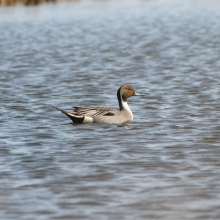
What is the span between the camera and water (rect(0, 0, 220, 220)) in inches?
243

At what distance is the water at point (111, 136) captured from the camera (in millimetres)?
6160

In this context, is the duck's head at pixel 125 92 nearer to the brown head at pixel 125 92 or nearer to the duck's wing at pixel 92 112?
the brown head at pixel 125 92

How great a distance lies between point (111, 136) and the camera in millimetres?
9562

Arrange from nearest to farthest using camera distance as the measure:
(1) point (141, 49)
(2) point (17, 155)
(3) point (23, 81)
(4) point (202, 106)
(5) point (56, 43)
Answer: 1. (2) point (17, 155)
2. (4) point (202, 106)
3. (3) point (23, 81)
4. (1) point (141, 49)
5. (5) point (56, 43)

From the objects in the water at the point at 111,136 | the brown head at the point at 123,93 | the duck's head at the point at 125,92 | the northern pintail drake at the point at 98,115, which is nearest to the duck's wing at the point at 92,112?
the northern pintail drake at the point at 98,115

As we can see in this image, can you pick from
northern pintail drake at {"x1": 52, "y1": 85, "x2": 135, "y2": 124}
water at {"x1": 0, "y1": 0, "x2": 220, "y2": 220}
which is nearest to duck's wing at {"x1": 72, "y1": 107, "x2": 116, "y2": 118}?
northern pintail drake at {"x1": 52, "y1": 85, "x2": 135, "y2": 124}

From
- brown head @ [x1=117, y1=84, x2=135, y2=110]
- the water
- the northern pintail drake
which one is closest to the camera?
the water

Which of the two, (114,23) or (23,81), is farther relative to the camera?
(114,23)

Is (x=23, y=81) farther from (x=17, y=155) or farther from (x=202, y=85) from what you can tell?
(x=17, y=155)

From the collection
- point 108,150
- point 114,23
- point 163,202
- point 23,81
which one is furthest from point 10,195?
point 114,23

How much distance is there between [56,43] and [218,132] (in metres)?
18.7

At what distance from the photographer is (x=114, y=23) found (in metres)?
38.0

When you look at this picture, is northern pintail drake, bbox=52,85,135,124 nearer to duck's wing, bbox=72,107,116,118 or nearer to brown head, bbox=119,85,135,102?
duck's wing, bbox=72,107,116,118

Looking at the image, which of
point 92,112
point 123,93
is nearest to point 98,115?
point 92,112
